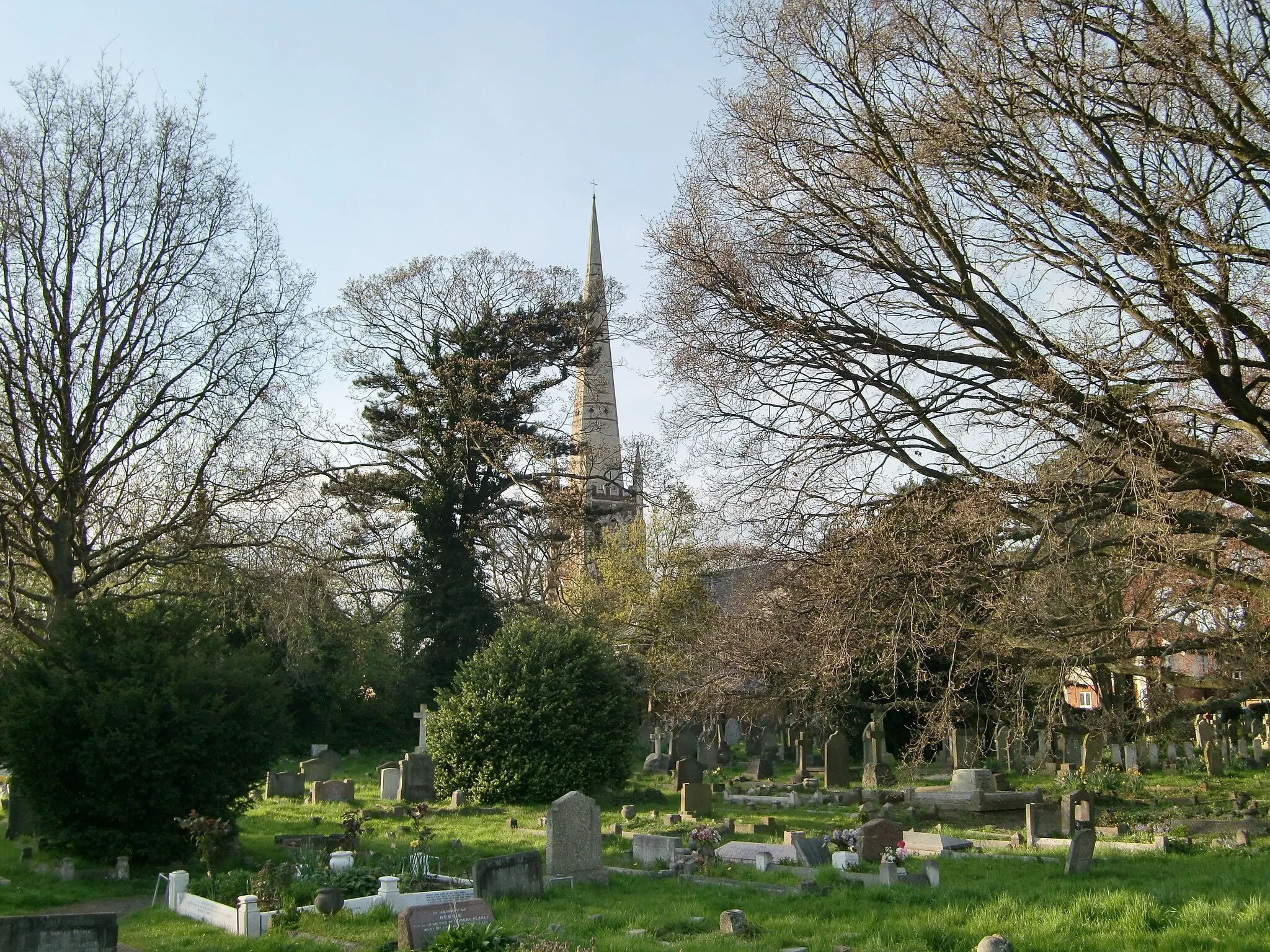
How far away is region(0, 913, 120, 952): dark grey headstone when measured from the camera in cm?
733

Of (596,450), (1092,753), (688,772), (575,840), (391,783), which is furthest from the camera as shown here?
(596,450)

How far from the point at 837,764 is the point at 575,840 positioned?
12108 mm

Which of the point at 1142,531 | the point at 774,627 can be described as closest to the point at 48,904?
the point at 774,627

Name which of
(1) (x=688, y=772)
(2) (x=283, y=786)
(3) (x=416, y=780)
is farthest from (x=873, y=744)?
(2) (x=283, y=786)

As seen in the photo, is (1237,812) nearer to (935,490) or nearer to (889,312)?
(935,490)

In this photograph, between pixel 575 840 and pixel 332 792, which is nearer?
pixel 575 840

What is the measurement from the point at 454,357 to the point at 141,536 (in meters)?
15.9

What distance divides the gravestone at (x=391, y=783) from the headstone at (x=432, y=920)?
12969mm

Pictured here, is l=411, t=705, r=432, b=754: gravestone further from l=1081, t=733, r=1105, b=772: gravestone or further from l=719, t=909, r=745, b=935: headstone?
l=719, t=909, r=745, b=935: headstone

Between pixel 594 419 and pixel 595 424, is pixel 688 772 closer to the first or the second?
pixel 594 419

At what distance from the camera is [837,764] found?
22891 mm

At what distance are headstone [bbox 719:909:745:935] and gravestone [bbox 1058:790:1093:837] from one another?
27.6 feet

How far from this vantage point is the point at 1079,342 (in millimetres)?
9945

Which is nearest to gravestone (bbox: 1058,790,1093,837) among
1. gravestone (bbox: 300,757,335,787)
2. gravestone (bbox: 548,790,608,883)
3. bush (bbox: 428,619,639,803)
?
gravestone (bbox: 548,790,608,883)
